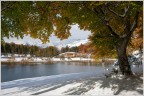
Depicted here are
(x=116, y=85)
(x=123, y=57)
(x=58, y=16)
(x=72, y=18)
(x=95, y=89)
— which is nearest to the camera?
(x=95, y=89)

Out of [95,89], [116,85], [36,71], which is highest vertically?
[116,85]

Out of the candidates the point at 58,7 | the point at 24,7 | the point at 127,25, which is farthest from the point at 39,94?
the point at 127,25

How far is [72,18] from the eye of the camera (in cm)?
1315

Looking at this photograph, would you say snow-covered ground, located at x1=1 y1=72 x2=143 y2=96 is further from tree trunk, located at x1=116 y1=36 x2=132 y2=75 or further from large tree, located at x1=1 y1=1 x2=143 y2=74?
large tree, located at x1=1 y1=1 x2=143 y2=74

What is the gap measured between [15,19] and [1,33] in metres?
0.88

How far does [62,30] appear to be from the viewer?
16891 mm

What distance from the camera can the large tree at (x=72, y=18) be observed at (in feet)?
35.5

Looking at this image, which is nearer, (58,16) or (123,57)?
(123,57)

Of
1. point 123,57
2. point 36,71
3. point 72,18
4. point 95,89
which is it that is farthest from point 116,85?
point 36,71

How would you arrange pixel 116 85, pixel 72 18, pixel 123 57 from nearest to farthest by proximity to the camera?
pixel 116 85 → pixel 72 18 → pixel 123 57

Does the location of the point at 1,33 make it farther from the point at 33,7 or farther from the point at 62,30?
the point at 62,30

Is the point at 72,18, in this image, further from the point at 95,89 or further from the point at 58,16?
the point at 95,89

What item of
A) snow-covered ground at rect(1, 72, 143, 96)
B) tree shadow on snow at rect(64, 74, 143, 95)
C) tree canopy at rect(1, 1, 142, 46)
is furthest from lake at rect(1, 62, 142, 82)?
snow-covered ground at rect(1, 72, 143, 96)

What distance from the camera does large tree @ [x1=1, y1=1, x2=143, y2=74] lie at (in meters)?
10.8
